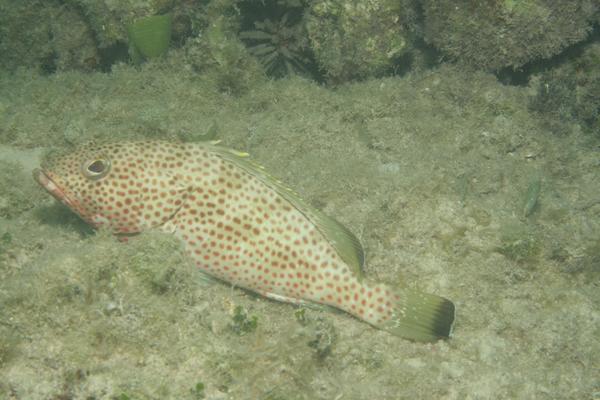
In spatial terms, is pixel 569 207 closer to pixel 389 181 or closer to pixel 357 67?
pixel 389 181

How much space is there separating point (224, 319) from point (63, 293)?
104 centimetres

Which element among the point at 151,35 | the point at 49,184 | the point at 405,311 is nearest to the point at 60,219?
the point at 49,184

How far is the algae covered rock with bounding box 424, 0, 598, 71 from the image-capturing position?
539 cm

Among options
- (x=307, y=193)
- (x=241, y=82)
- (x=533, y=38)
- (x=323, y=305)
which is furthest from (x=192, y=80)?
(x=533, y=38)

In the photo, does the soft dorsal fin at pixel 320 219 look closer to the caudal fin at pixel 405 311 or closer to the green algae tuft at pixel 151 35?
the caudal fin at pixel 405 311

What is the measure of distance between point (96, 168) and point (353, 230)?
2379 mm

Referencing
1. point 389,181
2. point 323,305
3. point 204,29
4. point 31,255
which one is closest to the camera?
point 31,255

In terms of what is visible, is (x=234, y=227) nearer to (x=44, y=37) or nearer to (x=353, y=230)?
(x=353, y=230)

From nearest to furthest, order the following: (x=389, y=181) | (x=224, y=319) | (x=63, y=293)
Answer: (x=63, y=293)
(x=224, y=319)
(x=389, y=181)

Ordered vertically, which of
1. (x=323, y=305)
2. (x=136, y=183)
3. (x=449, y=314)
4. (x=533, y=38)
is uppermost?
(x=533, y=38)

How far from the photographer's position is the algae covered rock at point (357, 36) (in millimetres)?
6156

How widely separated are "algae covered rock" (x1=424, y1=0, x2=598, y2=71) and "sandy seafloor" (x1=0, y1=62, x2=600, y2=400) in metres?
0.34

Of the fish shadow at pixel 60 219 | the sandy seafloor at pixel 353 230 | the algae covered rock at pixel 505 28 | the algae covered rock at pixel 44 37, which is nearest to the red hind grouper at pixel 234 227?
the sandy seafloor at pixel 353 230

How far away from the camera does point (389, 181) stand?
4.49m
